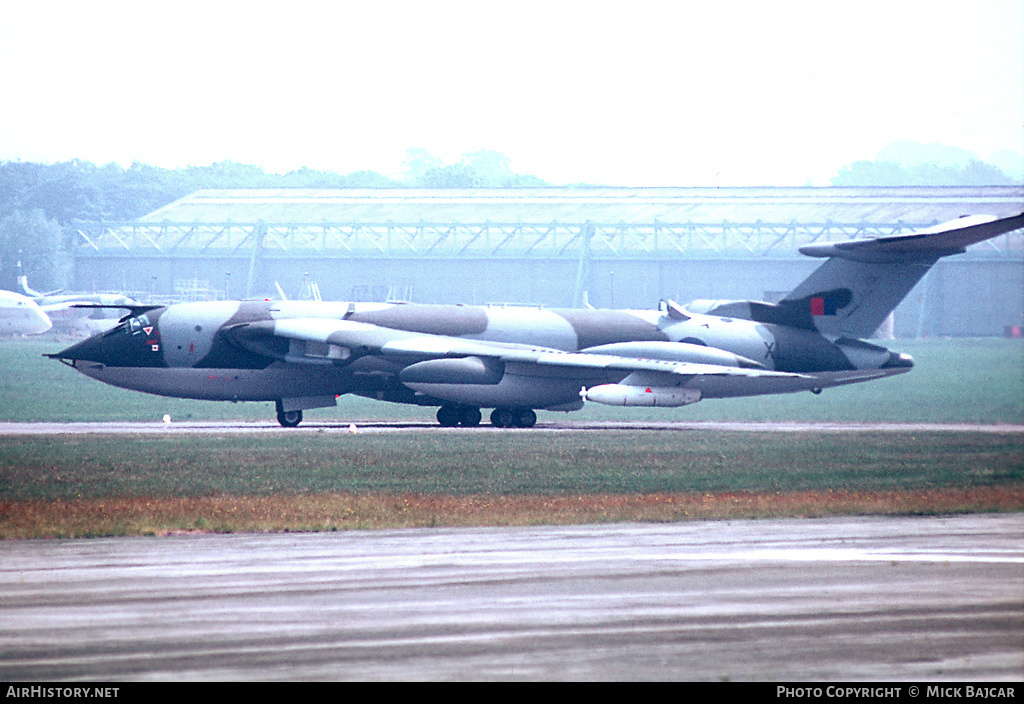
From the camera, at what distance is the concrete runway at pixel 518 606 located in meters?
9.07

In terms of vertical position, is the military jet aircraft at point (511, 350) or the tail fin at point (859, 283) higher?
the tail fin at point (859, 283)

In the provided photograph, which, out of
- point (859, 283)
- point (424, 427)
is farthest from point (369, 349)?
point (859, 283)

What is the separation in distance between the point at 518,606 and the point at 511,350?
23.1 m

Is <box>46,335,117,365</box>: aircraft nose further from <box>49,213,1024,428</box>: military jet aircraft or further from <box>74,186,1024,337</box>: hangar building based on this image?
<box>74,186,1024,337</box>: hangar building

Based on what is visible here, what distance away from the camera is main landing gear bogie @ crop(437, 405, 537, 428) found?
115ft

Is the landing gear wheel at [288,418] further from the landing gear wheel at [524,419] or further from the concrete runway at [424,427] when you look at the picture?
the landing gear wheel at [524,419]

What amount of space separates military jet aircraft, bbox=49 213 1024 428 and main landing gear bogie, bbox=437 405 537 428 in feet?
0.13

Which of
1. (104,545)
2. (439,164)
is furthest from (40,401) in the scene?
(104,545)

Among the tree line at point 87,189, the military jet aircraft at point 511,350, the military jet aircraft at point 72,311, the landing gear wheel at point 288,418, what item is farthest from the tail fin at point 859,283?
the military jet aircraft at point 72,311

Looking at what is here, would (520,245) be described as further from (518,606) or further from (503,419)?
(518,606)

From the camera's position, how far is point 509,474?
2323 cm

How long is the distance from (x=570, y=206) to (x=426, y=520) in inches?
1641

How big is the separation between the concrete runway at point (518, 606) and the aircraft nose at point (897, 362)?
2023 cm

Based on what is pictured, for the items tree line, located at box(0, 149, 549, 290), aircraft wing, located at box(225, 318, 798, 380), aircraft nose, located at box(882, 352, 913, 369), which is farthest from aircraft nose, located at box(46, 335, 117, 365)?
aircraft nose, located at box(882, 352, 913, 369)
